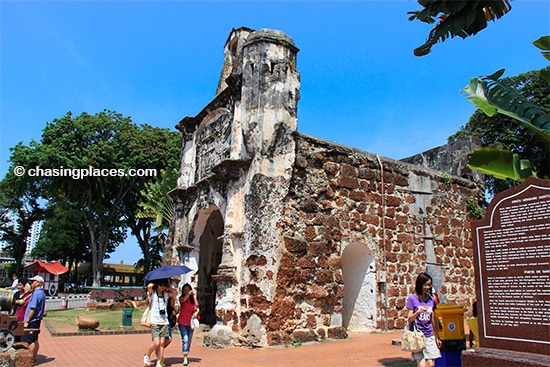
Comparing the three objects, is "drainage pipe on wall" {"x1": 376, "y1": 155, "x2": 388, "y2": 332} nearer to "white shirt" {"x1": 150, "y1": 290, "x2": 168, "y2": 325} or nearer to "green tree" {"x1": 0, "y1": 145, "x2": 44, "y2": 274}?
"white shirt" {"x1": 150, "y1": 290, "x2": 168, "y2": 325}

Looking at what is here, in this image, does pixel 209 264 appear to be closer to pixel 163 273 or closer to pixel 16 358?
pixel 163 273

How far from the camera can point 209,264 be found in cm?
1401

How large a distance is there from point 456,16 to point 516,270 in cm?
416

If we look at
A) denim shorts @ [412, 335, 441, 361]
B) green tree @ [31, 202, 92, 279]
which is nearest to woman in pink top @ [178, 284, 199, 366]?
denim shorts @ [412, 335, 441, 361]

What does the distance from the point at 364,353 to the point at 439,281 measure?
5.31 meters

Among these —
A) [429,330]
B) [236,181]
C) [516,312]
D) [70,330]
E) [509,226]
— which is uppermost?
[236,181]

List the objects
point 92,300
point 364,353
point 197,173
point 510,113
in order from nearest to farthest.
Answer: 1. point 510,113
2. point 364,353
3. point 197,173
4. point 92,300

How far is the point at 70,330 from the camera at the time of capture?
12.9 meters

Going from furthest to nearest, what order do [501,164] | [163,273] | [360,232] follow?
[360,232] < [163,273] < [501,164]

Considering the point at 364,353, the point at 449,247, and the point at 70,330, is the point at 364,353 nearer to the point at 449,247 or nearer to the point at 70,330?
the point at 449,247

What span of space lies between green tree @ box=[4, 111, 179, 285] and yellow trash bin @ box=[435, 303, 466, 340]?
26531 millimetres

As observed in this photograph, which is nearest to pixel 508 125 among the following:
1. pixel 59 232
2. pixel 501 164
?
pixel 501 164

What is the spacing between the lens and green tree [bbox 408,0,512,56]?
6.66m

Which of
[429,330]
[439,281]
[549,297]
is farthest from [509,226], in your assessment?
[439,281]
